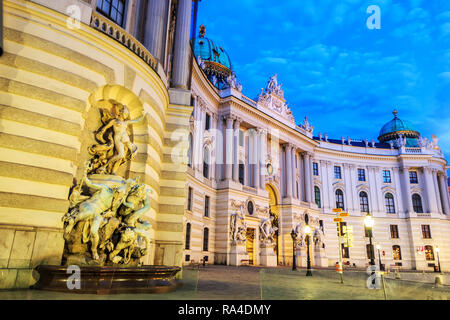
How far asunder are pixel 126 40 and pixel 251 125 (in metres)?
28.6

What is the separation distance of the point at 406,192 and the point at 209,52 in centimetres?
3941

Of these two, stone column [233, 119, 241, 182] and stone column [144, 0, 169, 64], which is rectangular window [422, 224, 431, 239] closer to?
stone column [233, 119, 241, 182]

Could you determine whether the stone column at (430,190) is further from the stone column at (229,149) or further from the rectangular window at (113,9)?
the rectangular window at (113,9)

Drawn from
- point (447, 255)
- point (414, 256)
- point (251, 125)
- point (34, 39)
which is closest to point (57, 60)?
point (34, 39)

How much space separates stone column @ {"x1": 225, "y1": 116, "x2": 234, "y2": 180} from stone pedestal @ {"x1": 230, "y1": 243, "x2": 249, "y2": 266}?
7273mm

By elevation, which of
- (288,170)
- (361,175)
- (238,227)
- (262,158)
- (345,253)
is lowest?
(345,253)

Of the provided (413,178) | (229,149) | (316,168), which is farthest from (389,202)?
(229,149)

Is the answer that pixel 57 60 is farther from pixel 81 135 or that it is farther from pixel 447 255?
pixel 447 255

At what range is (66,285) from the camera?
7.23 meters

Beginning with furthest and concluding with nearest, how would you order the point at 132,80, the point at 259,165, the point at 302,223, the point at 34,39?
1. the point at 302,223
2. the point at 259,165
3. the point at 132,80
4. the point at 34,39

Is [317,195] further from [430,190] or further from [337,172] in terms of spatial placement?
[430,190]

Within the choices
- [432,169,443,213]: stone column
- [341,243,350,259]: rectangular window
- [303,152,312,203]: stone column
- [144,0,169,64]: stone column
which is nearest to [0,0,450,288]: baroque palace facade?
[144,0,169,64]: stone column

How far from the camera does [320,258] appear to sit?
4341 centimetres

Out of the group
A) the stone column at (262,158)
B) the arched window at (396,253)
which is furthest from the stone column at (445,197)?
the stone column at (262,158)
